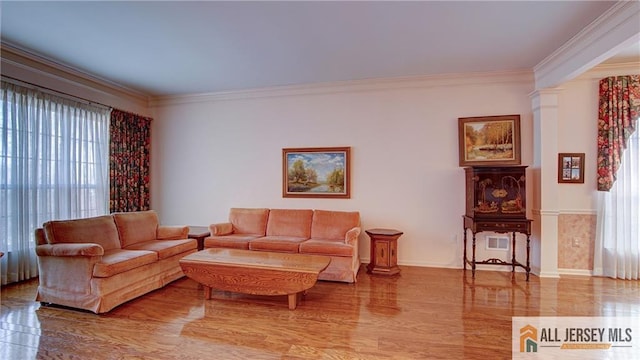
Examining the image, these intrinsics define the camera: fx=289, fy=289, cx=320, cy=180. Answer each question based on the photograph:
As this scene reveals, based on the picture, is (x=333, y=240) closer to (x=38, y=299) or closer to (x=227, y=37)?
(x=227, y=37)

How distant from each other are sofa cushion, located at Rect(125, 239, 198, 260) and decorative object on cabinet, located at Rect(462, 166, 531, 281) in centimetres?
371

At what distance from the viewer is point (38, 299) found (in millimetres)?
2885

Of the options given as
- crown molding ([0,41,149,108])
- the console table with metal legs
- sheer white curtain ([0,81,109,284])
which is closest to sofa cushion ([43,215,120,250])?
sheer white curtain ([0,81,109,284])

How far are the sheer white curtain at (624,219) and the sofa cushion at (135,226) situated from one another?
19.4ft

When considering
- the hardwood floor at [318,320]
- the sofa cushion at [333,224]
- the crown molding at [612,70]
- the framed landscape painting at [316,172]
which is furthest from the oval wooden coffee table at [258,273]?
the crown molding at [612,70]

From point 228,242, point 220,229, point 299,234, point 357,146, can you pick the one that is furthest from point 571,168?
point 220,229

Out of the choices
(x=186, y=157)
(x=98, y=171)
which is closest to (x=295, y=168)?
(x=186, y=157)

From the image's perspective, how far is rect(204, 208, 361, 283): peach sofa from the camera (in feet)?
11.7

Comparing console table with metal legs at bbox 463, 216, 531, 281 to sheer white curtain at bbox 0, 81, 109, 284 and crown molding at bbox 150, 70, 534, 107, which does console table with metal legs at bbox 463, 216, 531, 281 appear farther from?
sheer white curtain at bbox 0, 81, 109, 284

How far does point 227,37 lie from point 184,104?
99.7 inches

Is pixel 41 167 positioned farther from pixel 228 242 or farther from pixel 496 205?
pixel 496 205

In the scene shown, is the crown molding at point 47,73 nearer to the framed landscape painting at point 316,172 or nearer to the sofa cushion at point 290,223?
the framed landscape painting at point 316,172

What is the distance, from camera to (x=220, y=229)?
13.8ft

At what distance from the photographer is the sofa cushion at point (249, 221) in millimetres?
4441
